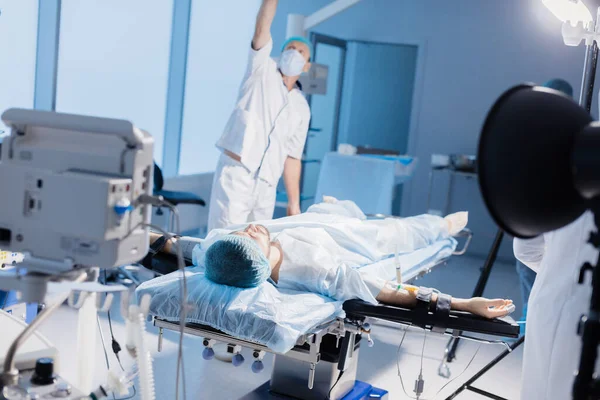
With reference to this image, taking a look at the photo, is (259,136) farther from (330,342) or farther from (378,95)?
(378,95)

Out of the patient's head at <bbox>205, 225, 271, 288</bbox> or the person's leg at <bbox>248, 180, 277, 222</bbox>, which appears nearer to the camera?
the patient's head at <bbox>205, 225, 271, 288</bbox>

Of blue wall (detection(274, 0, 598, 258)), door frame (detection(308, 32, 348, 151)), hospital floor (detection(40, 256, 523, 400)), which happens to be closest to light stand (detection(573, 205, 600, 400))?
hospital floor (detection(40, 256, 523, 400))

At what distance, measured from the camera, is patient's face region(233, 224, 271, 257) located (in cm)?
264

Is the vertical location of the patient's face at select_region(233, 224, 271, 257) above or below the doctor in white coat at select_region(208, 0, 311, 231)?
below

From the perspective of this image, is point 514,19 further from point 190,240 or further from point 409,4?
point 190,240

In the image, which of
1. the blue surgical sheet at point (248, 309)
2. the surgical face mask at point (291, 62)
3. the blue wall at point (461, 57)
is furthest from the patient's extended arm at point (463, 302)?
the blue wall at point (461, 57)

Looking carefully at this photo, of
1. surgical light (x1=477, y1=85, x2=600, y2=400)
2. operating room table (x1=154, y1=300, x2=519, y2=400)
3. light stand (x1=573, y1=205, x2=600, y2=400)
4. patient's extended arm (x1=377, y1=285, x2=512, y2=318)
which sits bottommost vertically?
operating room table (x1=154, y1=300, x2=519, y2=400)

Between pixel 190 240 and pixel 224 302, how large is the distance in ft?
2.40

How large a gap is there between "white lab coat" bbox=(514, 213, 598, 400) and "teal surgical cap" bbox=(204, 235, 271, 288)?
0.89 m

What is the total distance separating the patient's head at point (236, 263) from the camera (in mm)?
Answer: 2303

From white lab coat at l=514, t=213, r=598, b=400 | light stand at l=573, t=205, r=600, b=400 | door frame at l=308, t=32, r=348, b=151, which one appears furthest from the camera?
door frame at l=308, t=32, r=348, b=151

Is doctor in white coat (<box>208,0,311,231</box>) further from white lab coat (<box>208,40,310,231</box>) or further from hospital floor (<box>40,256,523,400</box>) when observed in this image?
hospital floor (<box>40,256,523,400</box>)

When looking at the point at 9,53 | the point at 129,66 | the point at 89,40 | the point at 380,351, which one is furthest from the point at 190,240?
the point at 129,66

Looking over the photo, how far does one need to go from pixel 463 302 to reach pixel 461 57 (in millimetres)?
4901
